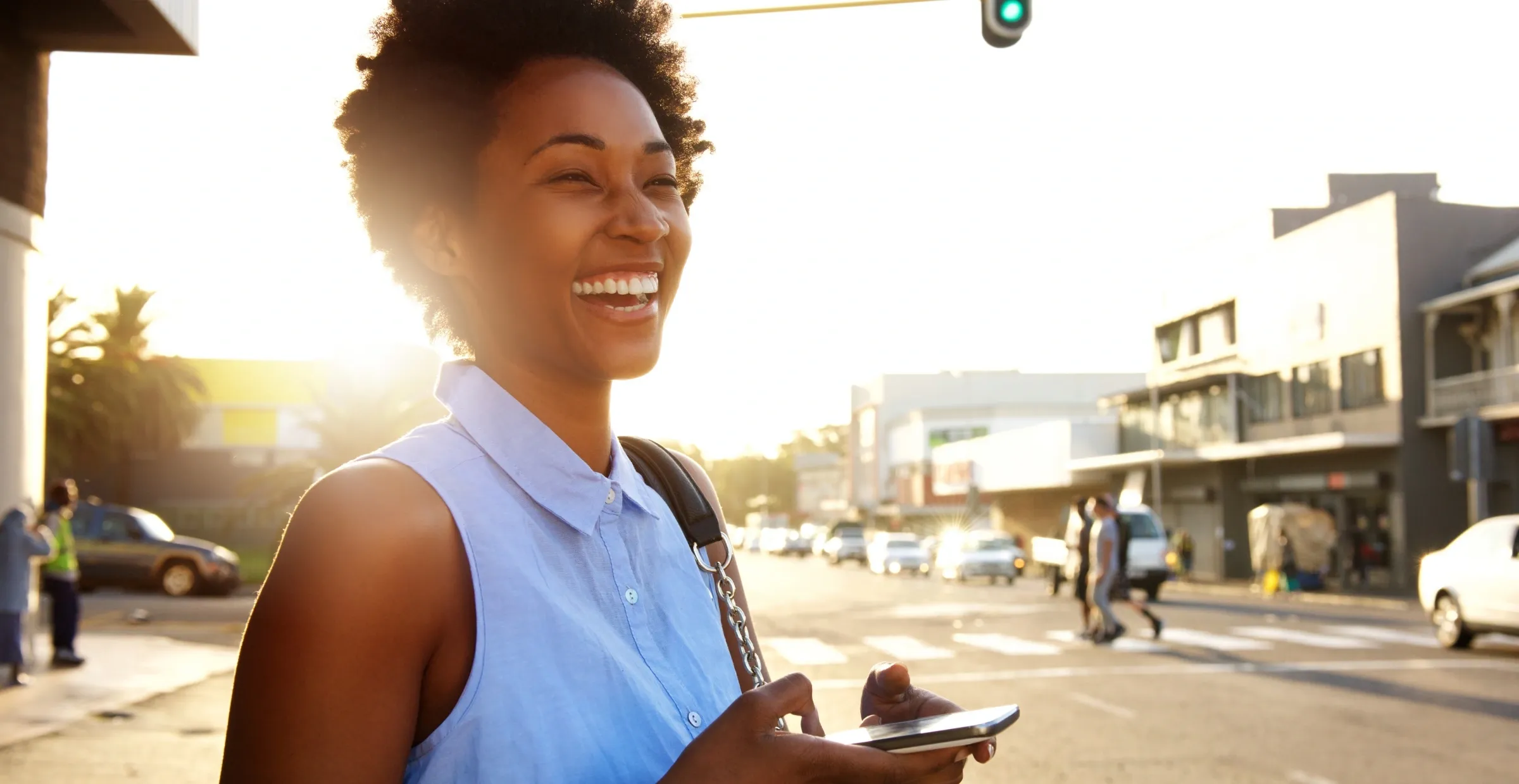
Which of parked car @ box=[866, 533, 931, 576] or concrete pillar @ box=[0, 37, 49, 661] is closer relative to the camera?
concrete pillar @ box=[0, 37, 49, 661]

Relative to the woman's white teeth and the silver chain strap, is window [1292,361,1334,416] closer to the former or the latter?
the silver chain strap

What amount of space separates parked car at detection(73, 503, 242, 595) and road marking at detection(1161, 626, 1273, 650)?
62.4 ft

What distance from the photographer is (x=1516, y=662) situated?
15008 mm

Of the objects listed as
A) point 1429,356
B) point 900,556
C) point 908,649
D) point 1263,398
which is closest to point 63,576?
point 908,649

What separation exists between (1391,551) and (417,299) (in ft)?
123

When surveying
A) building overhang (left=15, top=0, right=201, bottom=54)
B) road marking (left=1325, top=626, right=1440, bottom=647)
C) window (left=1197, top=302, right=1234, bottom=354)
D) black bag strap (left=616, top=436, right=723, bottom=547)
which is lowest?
road marking (left=1325, top=626, right=1440, bottom=647)

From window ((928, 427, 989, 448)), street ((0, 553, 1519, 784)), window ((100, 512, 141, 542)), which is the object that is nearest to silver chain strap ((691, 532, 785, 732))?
street ((0, 553, 1519, 784))

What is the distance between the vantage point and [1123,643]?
57.8ft

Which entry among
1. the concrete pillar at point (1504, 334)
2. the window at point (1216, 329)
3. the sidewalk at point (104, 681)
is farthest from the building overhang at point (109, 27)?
the window at point (1216, 329)

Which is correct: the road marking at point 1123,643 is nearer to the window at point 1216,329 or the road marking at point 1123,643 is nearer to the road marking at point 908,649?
the road marking at point 908,649

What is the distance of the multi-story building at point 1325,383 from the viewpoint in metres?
35.4

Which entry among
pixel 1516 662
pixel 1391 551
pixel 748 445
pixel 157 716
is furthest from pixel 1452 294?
pixel 748 445

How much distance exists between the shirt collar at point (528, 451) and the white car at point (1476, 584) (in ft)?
54.2

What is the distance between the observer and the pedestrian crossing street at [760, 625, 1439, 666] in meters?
16.3
